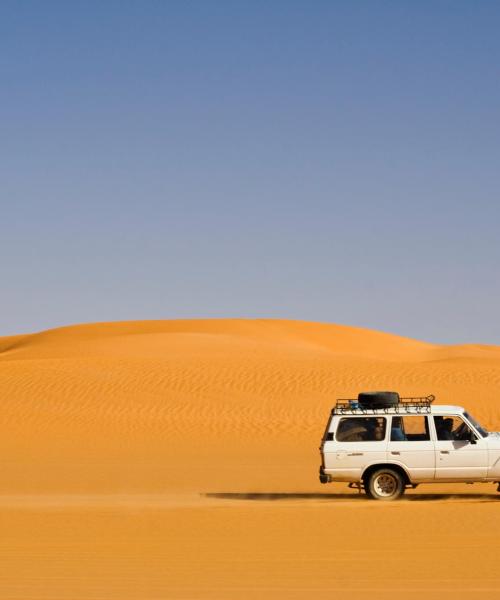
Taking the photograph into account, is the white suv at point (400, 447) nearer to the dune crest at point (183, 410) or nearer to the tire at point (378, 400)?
the tire at point (378, 400)

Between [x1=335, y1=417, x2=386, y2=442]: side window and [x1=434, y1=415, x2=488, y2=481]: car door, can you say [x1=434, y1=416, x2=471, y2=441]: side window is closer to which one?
[x1=434, y1=415, x2=488, y2=481]: car door

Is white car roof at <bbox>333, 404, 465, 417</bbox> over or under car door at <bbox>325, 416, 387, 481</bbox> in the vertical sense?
over

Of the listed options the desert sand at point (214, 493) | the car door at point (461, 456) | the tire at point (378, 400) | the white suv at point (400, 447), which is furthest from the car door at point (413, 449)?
the desert sand at point (214, 493)

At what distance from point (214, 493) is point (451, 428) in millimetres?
4702

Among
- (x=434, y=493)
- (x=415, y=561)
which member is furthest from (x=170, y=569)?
(x=434, y=493)

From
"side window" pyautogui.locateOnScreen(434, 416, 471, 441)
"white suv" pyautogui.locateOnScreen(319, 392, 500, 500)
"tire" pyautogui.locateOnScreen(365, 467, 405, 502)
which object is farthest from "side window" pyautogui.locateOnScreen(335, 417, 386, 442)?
"side window" pyautogui.locateOnScreen(434, 416, 471, 441)

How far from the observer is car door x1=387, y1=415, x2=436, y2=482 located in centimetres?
1590

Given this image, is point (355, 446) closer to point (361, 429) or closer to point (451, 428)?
point (361, 429)

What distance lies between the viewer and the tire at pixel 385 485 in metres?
16.0

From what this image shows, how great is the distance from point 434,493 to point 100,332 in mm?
75233

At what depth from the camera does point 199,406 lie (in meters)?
36.7

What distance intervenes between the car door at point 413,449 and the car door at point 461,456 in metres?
0.13

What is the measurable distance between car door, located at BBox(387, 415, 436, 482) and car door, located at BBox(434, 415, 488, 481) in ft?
0.43

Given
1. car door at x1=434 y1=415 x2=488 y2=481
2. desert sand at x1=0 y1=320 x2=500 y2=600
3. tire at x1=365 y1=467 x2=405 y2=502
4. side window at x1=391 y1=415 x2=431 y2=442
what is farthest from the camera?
side window at x1=391 y1=415 x2=431 y2=442
